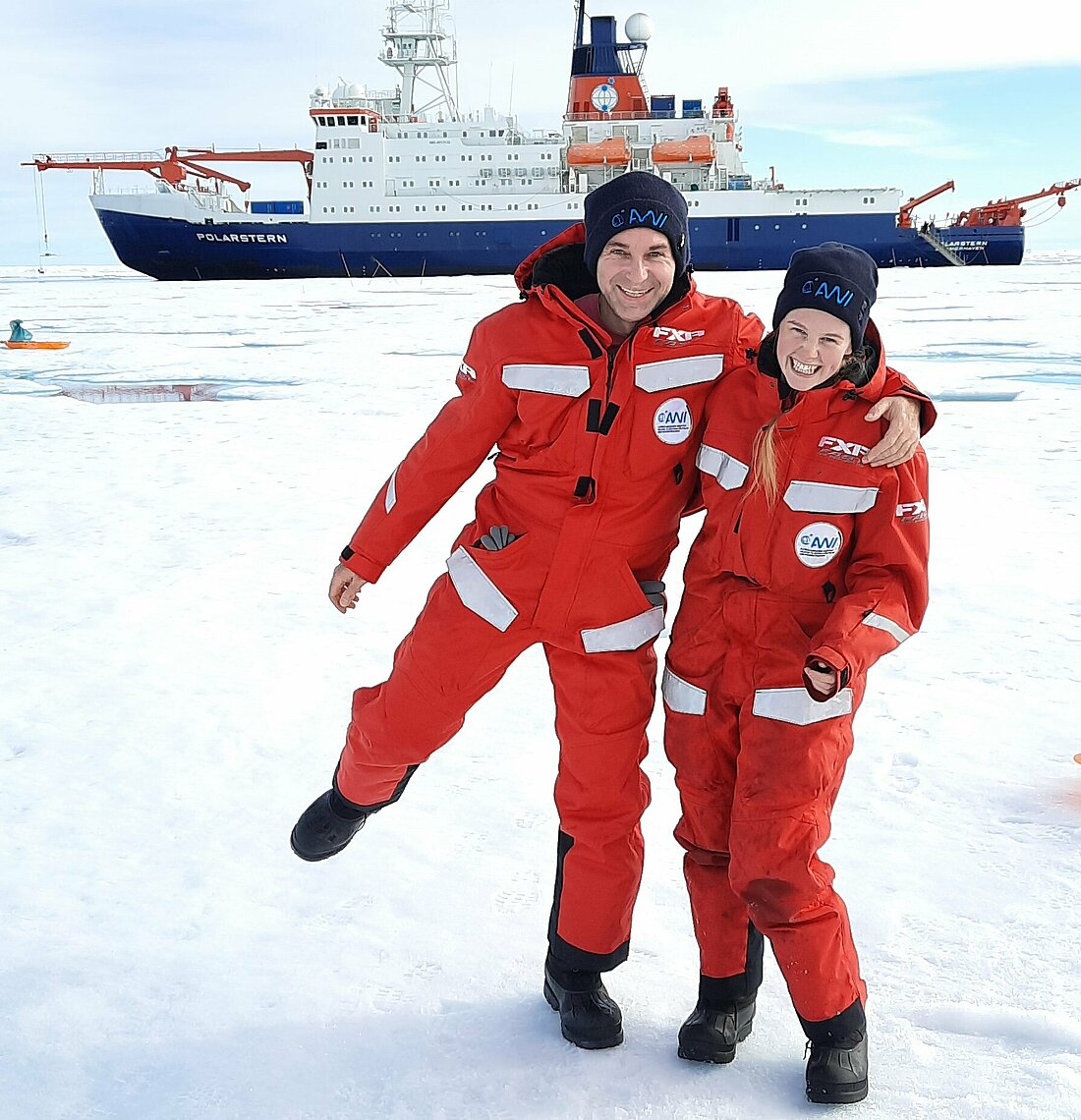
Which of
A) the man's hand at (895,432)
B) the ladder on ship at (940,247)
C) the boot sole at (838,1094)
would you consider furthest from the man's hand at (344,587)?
the ladder on ship at (940,247)

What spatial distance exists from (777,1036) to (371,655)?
5.13 ft

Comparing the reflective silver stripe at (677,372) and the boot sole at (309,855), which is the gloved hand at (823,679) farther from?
the boot sole at (309,855)

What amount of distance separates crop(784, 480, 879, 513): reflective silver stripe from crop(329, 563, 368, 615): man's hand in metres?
0.71

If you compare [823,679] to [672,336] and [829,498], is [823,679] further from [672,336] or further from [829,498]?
[672,336]

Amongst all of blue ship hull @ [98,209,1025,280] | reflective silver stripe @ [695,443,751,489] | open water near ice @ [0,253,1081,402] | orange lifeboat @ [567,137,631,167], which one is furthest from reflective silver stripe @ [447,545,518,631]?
orange lifeboat @ [567,137,631,167]

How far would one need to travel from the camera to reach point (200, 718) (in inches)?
92.0

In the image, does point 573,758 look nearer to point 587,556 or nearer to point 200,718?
point 587,556

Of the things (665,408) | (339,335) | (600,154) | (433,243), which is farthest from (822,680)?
(600,154)

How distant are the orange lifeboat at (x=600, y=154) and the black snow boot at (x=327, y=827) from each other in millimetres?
28037

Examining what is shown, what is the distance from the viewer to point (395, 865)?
181 cm

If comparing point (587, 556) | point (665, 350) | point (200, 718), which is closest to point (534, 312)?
point (665, 350)

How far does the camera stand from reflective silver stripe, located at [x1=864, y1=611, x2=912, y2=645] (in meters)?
1.31

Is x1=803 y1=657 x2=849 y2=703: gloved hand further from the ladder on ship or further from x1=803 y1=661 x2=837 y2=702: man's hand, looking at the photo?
the ladder on ship

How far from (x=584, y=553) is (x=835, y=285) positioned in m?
0.48
